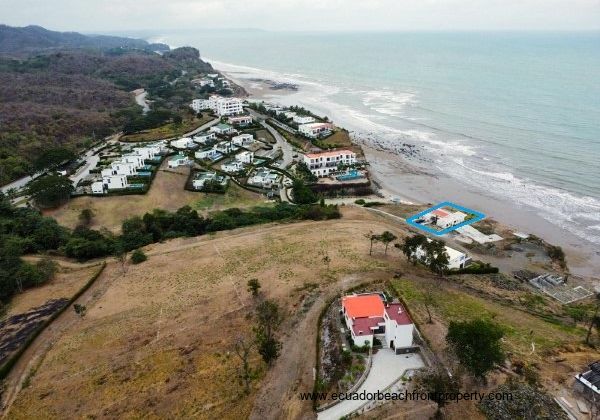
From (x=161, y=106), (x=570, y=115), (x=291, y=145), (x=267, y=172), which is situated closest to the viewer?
(x=267, y=172)

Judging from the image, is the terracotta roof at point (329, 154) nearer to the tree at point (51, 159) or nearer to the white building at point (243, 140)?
the white building at point (243, 140)

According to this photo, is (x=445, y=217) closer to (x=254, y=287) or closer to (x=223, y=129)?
(x=254, y=287)

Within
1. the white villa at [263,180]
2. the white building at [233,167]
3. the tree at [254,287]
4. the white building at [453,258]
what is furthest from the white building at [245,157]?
the tree at [254,287]

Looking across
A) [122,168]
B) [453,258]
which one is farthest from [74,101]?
[453,258]

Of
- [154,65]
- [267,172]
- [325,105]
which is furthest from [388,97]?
[154,65]

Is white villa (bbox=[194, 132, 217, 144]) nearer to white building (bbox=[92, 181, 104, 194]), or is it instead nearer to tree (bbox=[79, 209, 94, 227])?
white building (bbox=[92, 181, 104, 194])

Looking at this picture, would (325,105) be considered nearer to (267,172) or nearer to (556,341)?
(267,172)
